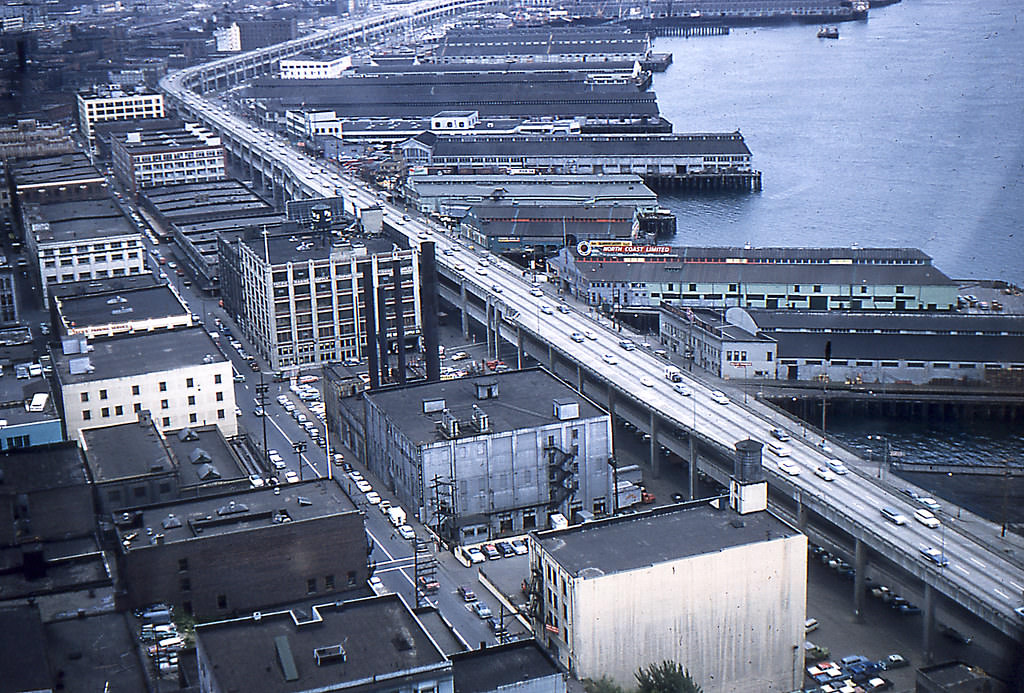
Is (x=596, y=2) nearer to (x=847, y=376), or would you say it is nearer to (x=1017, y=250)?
(x=1017, y=250)

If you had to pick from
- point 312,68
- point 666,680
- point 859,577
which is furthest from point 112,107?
point 666,680

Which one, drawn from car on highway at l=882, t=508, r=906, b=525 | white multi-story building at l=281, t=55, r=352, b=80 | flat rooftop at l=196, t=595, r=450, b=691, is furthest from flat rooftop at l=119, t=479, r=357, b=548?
white multi-story building at l=281, t=55, r=352, b=80

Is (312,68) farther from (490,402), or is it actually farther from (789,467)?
(789,467)

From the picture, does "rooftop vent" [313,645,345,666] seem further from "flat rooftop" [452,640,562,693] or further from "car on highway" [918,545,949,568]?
"car on highway" [918,545,949,568]

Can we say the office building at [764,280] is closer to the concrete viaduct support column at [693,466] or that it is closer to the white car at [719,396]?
the white car at [719,396]

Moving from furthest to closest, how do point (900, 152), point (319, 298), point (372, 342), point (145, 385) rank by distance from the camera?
point (900, 152) → point (319, 298) → point (372, 342) → point (145, 385)

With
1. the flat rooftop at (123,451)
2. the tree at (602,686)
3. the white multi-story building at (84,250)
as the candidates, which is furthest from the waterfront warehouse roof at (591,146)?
the tree at (602,686)
